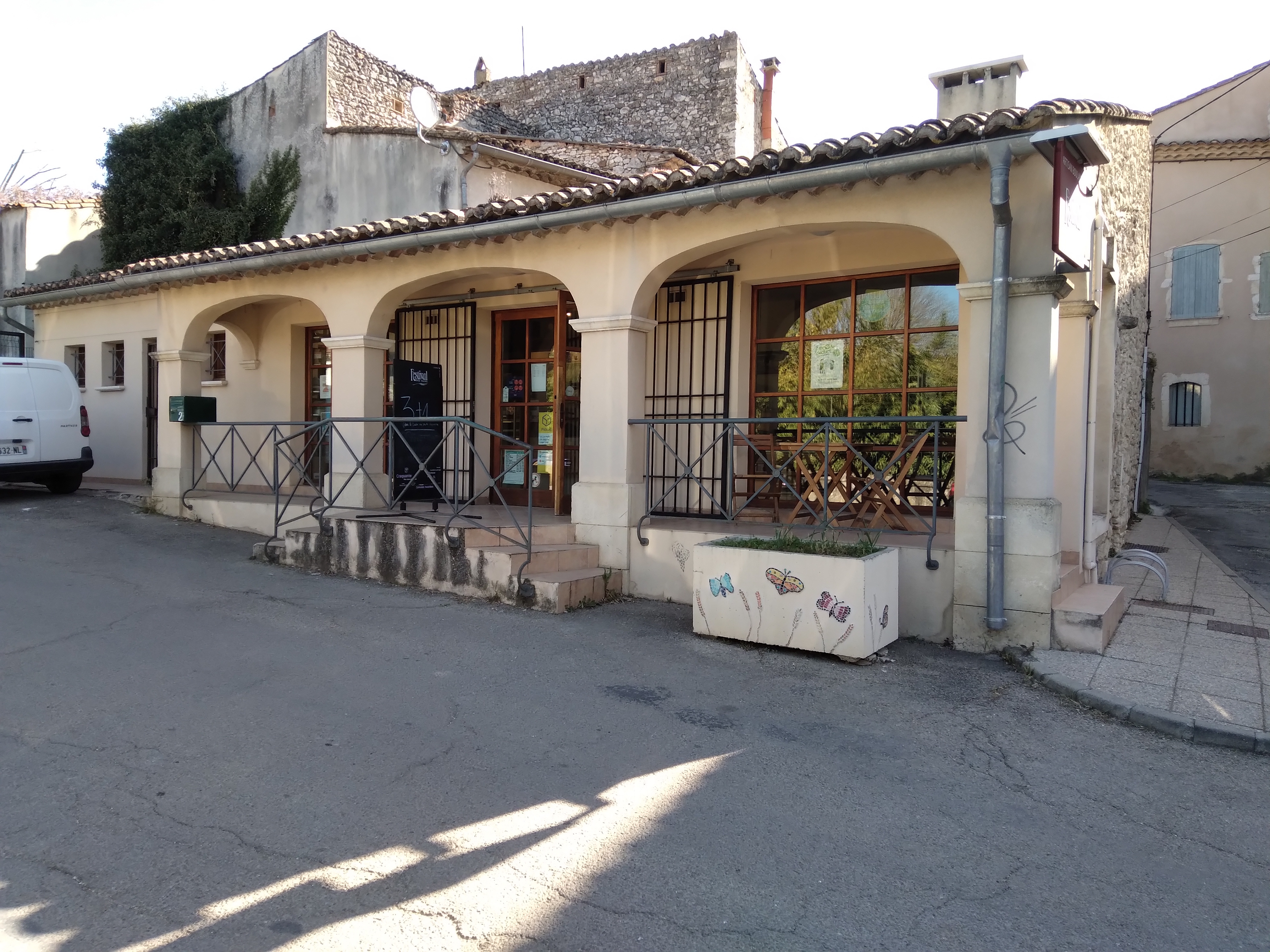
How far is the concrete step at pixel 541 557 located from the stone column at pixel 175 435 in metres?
4.93

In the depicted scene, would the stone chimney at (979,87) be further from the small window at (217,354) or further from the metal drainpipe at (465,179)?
the small window at (217,354)

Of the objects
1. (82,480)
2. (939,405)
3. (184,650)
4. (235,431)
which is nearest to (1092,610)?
(939,405)

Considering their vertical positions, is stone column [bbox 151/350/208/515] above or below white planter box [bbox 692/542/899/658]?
above

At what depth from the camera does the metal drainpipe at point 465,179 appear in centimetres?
1352

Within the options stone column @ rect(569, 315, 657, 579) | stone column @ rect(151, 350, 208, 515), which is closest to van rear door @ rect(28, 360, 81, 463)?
stone column @ rect(151, 350, 208, 515)

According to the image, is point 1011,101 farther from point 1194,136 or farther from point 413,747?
point 1194,136

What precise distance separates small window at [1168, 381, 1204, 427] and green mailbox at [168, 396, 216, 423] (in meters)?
21.2

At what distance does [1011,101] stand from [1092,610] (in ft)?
19.1

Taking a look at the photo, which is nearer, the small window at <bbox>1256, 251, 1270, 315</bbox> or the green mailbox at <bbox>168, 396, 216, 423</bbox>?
the green mailbox at <bbox>168, 396, 216, 423</bbox>

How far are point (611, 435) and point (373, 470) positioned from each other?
299cm

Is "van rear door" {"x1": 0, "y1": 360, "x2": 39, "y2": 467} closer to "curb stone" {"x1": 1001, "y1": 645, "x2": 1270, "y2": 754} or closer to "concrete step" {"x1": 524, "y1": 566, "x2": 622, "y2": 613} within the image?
"concrete step" {"x1": 524, "y1": 566, "x2": 622, "y2": 613}

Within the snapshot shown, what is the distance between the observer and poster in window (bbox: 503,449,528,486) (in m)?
10.3

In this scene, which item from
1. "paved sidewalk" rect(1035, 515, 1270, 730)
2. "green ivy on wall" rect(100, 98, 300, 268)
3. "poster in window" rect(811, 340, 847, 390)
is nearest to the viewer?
"paved sidewalk" rect(1035, 515, 1270, 730)

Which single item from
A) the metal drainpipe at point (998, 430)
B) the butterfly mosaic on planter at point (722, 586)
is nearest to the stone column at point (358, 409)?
the butterfly mosaic on planter at point (722, 586)
